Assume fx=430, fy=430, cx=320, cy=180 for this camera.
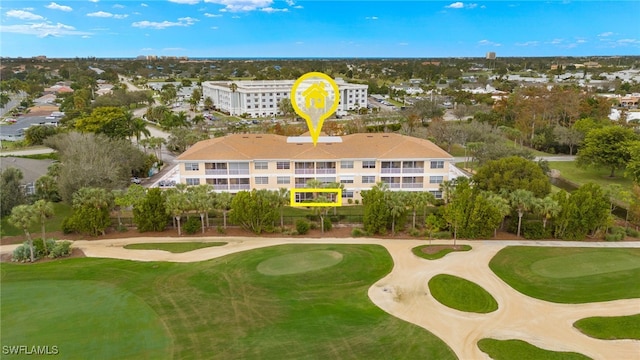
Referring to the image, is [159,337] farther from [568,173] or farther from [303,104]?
[568,173]

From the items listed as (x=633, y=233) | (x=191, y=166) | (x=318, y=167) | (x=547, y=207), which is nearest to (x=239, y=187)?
(x=191, y=166)

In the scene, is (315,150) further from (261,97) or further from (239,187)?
(261,97)

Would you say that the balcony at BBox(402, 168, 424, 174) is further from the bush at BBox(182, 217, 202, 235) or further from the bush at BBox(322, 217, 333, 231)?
the bush at BBox(182, 217, 202, 235)

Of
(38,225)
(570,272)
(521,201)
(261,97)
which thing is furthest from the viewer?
(261,97)

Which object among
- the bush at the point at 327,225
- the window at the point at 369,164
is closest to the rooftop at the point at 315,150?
the window at the point at 369,164

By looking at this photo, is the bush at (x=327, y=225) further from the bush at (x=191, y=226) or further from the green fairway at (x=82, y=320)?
the green fairway at (x=82, y=320)
